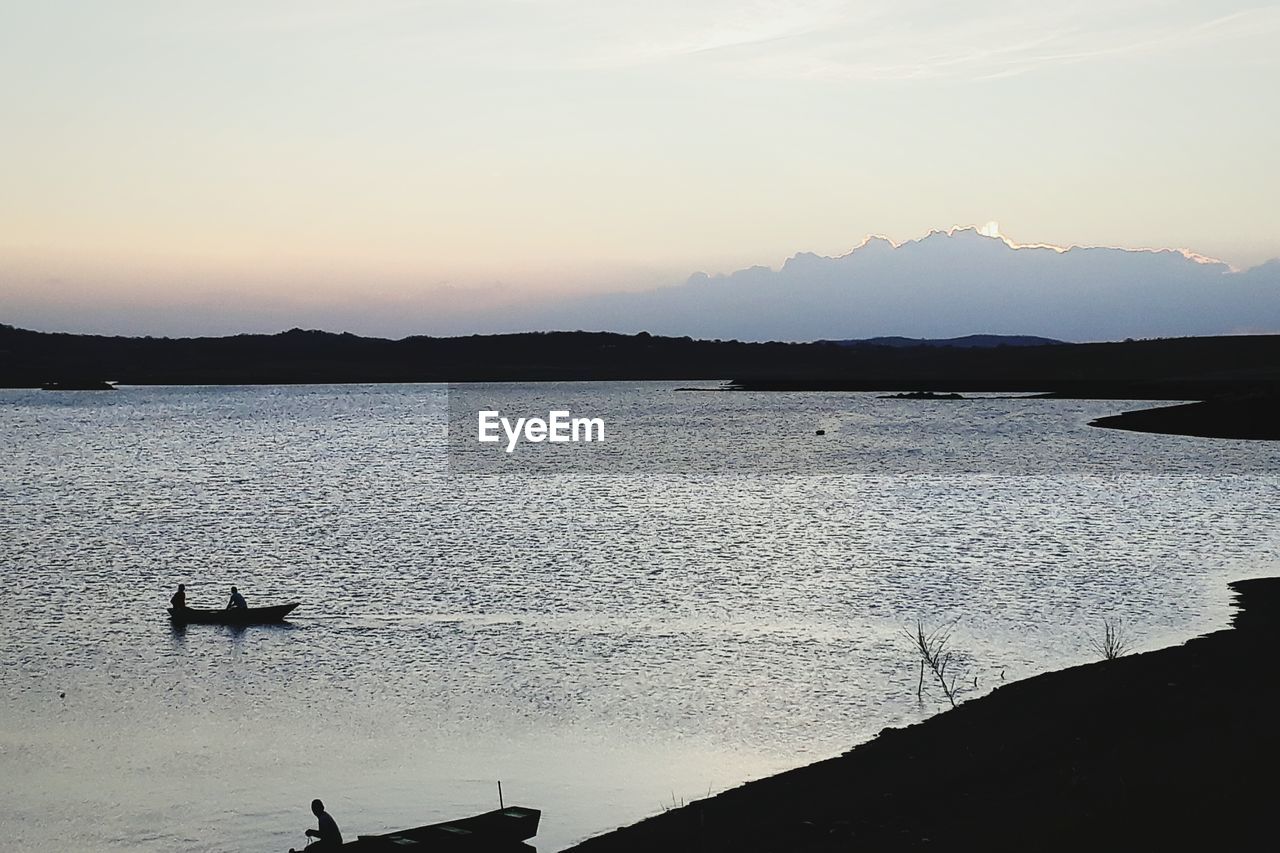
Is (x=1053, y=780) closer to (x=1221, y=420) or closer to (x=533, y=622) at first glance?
(x=533, y=622)

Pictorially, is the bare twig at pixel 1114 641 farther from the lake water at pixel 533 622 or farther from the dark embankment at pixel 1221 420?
the dark embankment at pixel 1221 420

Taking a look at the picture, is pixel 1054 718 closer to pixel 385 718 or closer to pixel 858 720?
pixel 858 720

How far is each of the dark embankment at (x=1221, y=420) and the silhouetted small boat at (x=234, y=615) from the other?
75.9m

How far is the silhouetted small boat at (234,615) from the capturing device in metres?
32.4

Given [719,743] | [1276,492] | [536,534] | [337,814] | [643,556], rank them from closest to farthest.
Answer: [337,814], [719,743], [643,556], [536,534], [1276,492]

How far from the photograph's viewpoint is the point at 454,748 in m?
21.3

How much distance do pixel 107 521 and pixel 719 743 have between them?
43.0 m

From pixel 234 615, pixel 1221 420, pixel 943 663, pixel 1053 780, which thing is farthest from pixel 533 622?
Answer: pixel 1221 420

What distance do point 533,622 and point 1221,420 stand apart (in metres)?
78.4

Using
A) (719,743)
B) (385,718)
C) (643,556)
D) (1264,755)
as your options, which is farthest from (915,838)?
(643,556)

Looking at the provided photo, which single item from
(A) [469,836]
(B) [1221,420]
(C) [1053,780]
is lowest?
(A) [469,836]

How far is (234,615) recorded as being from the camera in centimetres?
3244

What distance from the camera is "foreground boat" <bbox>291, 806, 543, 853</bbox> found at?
1503 centimetres

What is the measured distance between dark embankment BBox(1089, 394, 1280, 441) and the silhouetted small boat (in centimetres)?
7594
